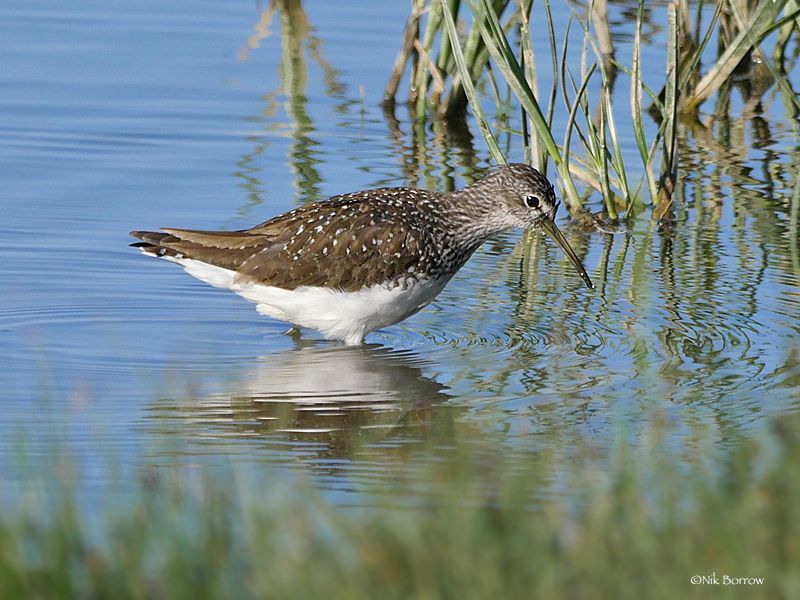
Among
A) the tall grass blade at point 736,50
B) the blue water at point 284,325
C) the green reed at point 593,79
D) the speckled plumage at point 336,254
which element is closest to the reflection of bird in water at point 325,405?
the blue water at point 284,325

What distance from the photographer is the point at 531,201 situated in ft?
32.7

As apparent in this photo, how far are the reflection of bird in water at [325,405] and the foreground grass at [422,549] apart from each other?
2.42 metres

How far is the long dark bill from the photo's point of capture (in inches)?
387

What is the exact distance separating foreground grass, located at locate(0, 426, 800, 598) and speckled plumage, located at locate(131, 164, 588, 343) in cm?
423

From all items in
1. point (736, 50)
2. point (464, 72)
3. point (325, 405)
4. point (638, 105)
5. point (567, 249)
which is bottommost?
point (325, 405)

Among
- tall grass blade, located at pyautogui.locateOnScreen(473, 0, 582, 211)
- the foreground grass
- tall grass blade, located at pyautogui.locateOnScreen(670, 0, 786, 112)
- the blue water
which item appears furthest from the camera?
tall grass blade, located at pyautogui.locateOnScreen(670, 0, 786, 112)

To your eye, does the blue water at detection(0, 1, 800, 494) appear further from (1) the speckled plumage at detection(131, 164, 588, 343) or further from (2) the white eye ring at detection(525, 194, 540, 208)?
(2) the white eye ring at detection(525, 194, 540, 208)

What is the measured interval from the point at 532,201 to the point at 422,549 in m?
5.80

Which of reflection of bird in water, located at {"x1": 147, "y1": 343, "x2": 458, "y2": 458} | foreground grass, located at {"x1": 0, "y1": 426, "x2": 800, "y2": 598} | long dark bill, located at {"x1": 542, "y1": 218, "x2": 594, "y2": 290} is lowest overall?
reflection of bird in water, located at {"x1": 147, "y1": 343, "x2": 458, "y2": 458}

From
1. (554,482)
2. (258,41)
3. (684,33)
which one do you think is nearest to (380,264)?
(554,482)

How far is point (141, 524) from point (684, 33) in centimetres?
1022

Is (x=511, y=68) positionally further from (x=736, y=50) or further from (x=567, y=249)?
(x=736, y=50)

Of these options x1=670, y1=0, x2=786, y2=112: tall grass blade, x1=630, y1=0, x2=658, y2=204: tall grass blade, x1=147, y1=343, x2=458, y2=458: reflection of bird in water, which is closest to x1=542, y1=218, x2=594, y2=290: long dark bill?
x1=630, y1=0, x2=658, y2=204: tall grass blade

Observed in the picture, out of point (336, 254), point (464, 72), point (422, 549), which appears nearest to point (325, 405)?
point (336, 254)
